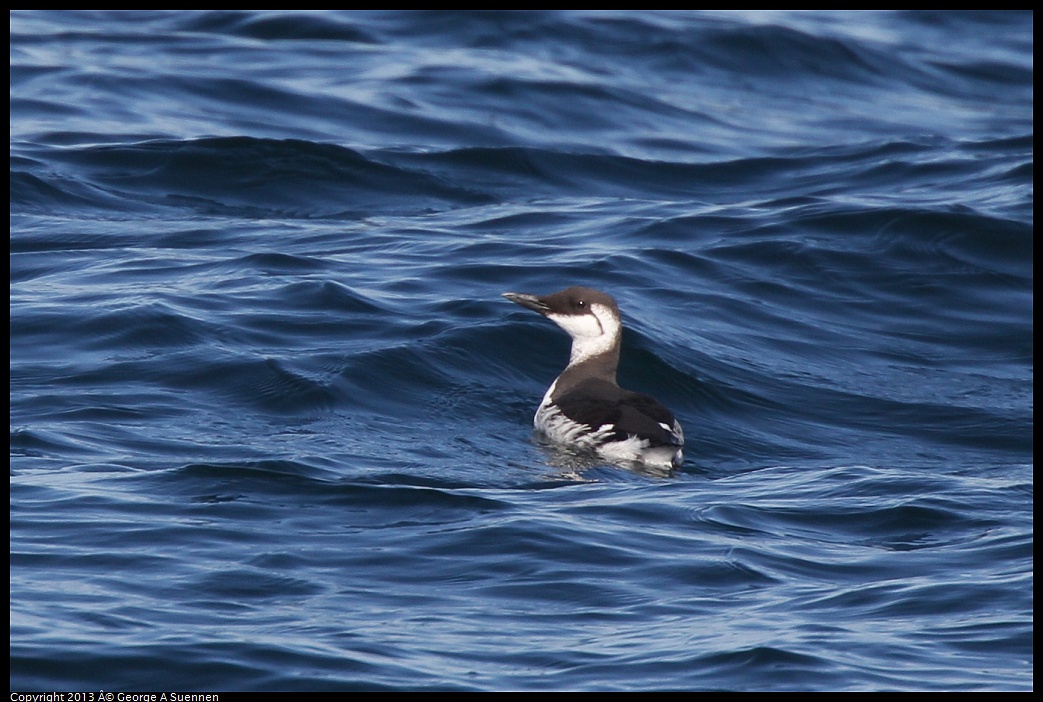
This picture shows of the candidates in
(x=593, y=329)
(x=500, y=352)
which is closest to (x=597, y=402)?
(x=593, y=329)

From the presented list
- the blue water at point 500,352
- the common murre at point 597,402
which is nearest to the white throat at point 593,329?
the common murre at point 597,402

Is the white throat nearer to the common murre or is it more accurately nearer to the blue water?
the common murre

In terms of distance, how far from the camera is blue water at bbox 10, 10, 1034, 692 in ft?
16.9

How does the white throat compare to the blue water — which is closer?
the blue water

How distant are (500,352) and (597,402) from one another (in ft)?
5.22

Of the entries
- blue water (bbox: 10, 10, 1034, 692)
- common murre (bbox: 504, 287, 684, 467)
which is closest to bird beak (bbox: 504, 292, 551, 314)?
common murre (bbox: 504, 287, 684, 467)

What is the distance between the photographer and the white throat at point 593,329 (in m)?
8.82

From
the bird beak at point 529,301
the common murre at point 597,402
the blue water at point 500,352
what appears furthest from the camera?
the bird beak at point 529,301

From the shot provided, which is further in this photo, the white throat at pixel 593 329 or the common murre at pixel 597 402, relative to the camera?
the white throat at pixel 593 329

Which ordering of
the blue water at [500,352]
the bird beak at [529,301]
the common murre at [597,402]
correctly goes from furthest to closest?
the bird beak at [529,301] < the common murre at [597,402] < the blue water at [500,352]

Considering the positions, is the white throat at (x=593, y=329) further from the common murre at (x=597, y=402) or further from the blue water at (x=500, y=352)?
the blue water at (x=500, y=352)

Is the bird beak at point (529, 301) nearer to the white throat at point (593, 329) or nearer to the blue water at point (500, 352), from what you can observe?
the white throat at point (593, 329)

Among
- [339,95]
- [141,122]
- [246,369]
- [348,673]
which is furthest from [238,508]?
[339,95]

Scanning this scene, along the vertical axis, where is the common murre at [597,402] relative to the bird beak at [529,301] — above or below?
below
